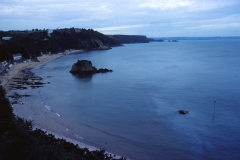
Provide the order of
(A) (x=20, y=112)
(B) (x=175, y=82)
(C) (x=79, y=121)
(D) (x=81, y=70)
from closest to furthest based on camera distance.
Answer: (C) (x=79, y=121) → (A) (x=20, y=112) → (B) (x=175, y=82) → (D) (x=81, y=70)

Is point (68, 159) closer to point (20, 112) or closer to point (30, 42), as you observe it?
point (20, 112)

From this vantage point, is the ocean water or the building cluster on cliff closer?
the ocean water

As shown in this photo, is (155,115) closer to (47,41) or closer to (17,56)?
(17,56)

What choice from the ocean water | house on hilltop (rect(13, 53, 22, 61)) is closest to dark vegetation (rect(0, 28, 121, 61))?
house on hilltop (rect(13, 53, 22, 61))

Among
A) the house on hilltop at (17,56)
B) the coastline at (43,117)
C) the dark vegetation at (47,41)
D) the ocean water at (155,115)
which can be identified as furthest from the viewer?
the dark vegetation at (47,41)

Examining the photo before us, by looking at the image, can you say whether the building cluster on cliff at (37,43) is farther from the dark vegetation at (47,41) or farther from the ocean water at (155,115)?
the ocean water at (155,115)

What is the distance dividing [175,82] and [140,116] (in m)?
18.4

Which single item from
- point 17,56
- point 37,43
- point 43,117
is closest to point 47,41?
point 37,43

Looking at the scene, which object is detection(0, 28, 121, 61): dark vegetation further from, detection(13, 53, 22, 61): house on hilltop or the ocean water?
the ocean water

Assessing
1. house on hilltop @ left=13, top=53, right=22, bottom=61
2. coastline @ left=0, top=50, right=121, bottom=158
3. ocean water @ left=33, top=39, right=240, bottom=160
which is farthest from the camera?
house on hilltop @ left=13, top=53, right=22, bottom=61

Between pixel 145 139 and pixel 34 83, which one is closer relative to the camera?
pixel 145 139

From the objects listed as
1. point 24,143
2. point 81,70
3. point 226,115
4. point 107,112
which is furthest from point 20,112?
point 81,70

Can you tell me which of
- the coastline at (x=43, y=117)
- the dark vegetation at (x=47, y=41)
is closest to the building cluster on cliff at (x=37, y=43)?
the dark vegetation at (x=47, y=41)

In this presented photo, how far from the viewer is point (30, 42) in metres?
86.4
